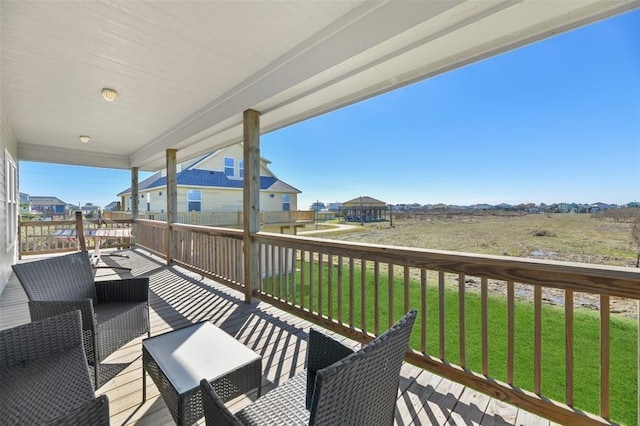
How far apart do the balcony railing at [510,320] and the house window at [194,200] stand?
998cm

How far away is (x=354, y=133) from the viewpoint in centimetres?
682

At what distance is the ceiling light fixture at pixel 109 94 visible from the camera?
3.71 metres

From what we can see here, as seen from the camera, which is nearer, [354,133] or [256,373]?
[256,373]

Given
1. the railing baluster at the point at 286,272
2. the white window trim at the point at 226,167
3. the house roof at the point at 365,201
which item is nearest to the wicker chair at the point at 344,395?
the railing baluster at the point at 286,272

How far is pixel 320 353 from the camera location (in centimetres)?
A: 145

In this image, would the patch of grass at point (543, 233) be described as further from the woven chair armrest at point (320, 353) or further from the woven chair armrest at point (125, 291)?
the woven chair armrest at point (125, 291)

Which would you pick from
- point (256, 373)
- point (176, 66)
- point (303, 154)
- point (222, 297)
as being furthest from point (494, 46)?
point (303, 154)

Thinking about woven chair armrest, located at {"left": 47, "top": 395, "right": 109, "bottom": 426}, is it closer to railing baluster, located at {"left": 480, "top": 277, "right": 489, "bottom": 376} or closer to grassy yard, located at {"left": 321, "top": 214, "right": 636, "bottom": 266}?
railing baluster, located at {"left": 480, "top": 277, "right": 489, "bottom": 376}

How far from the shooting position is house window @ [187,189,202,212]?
487 inches

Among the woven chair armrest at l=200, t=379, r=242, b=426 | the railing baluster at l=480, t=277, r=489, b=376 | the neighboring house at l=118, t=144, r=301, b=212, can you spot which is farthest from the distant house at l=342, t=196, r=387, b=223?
the neighboring house at l=118, t=144, r=301, b=212

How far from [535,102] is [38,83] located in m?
5.90

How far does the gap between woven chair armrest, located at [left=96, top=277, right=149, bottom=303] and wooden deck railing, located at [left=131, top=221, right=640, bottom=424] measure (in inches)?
55.7

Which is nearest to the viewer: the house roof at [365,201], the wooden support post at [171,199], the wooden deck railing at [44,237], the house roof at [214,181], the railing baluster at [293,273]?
the railing baluster at [293,273]

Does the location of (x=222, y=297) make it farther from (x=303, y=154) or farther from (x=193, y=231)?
(x=303, y=154)
